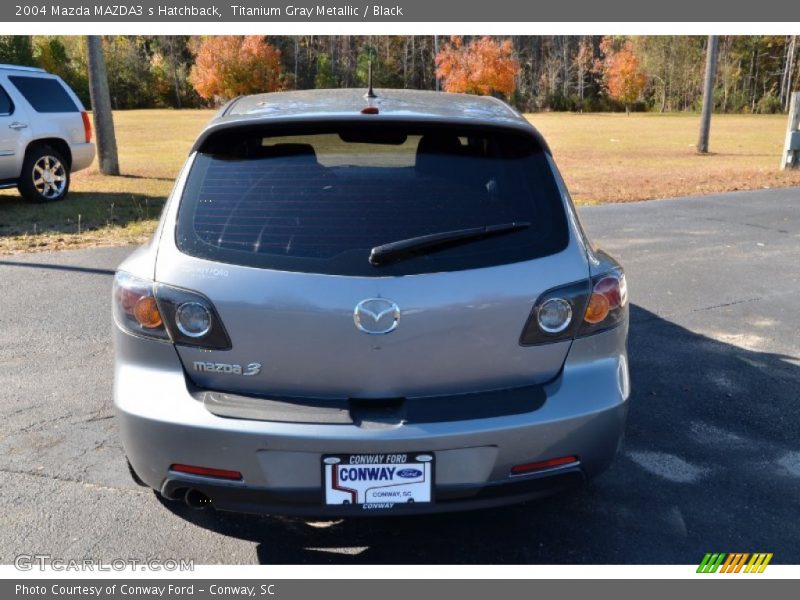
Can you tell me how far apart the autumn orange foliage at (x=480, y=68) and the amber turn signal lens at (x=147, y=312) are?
256ft

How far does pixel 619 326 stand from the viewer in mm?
2877

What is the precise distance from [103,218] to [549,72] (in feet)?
261

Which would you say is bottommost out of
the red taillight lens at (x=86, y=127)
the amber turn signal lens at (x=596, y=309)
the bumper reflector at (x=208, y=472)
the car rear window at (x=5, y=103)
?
the red taillight lens at (x=86, y=127)

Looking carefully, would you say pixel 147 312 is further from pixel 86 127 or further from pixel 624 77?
pixel 624 77

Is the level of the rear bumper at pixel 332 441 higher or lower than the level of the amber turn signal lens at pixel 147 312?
lower

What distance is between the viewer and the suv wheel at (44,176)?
11.7m

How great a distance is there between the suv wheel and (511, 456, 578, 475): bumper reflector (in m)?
11.1

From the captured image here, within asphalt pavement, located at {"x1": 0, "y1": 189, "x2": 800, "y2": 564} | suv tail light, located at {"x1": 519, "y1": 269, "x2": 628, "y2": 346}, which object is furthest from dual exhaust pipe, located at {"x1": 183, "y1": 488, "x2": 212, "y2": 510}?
suv tail light, located at {"x1": 519, "y1": 269, "x2": 628, "y2": 346}

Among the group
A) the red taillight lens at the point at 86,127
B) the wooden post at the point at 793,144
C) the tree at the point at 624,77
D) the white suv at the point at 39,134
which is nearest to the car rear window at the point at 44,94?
the white suv at the point at 39,134

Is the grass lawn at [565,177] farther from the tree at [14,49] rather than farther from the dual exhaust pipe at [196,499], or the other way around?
the tree at [14,49]

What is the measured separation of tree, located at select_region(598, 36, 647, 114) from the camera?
77188 millimetres

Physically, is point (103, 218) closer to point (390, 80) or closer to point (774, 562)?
point (774, 562)

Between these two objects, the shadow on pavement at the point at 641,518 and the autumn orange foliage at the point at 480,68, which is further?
the autumn orange foliage at the point at 480,68

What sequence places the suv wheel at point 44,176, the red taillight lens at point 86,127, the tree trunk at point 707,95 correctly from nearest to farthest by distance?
the suv wheel at point 44,176
the red taillight lens at point 86,127
the tree trunk at point 707,95
